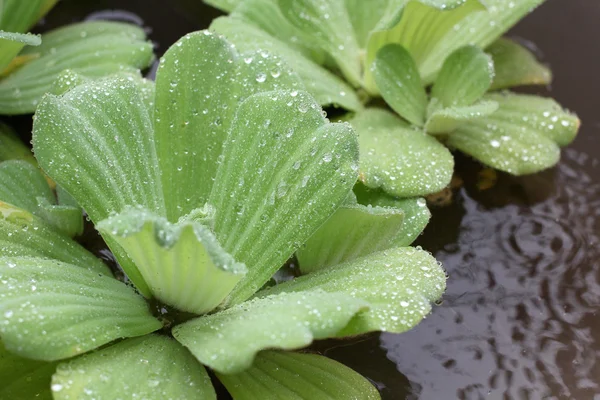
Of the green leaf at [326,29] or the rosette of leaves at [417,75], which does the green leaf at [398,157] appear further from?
the green leaf at [326,29]

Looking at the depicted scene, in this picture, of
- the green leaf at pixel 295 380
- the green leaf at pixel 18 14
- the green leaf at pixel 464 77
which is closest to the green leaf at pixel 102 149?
the green leaf at pixel 295 380

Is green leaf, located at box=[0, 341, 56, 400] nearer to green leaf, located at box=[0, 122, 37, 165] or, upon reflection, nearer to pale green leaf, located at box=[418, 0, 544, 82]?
green leaf, located at box=[0, 122, 37, 165]

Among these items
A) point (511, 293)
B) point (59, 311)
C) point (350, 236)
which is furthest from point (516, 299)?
point (59, 311)

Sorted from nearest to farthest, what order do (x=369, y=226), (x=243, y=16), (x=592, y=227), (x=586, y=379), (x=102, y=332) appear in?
1. (x=102, y=332)
2. (x=369, y=226)
3. (x=586, y=379)
4. (x=592, y=227)
5. (x=243, y=16)

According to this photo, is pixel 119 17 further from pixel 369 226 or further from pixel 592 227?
pixel 592 227

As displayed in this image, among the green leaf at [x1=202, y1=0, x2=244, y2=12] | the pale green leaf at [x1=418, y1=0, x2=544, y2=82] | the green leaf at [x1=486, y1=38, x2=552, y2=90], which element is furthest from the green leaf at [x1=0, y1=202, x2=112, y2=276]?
the green leaf at [x1=486, y1=38, x2=552, y2=90]

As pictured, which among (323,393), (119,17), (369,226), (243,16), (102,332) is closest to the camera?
(102,332)

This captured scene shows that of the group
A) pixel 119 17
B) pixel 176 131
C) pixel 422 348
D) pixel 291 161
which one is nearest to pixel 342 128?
pixel 291 161
